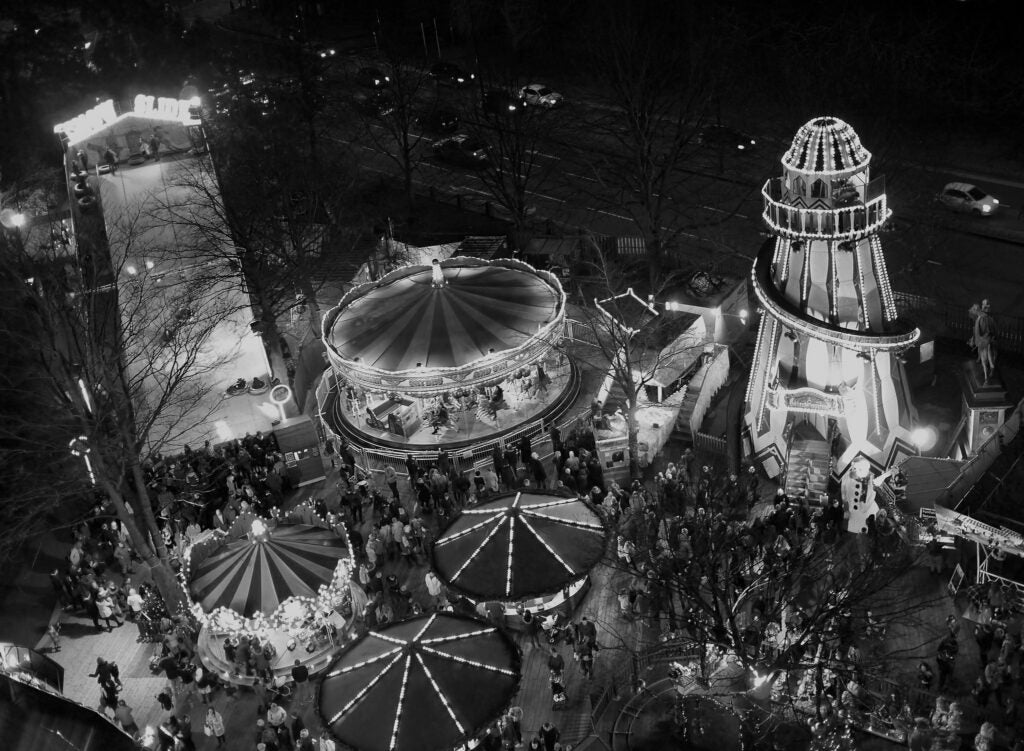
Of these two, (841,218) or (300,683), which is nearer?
(300,683)

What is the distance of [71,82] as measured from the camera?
54625 mm

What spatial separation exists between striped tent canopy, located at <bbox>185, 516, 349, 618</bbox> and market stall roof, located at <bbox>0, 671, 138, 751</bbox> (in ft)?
38.1

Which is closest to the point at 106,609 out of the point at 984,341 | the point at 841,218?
the point at 841,218

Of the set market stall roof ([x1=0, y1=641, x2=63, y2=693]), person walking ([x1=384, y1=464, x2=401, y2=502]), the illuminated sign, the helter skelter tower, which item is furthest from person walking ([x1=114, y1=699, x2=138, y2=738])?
the illuminated sign

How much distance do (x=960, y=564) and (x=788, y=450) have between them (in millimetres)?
5409

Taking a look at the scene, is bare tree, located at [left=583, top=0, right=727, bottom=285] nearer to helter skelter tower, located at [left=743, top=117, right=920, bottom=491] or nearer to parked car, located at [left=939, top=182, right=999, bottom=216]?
helter skelter tower, located at [left=743, top=117, right=920, bottom=491]

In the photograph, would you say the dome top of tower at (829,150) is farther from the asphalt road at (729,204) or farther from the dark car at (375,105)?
the dark car at (375,105)

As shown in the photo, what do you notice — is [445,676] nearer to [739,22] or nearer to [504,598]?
[504,598]

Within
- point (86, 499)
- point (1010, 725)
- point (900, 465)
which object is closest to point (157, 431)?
point (86, 499)

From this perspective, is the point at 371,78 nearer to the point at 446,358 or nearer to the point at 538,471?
the point at 446,358

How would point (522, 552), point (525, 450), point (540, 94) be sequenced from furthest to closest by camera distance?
point (540, 94) → point (525, 450) → point (522, 552)

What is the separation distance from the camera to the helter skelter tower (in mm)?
26641

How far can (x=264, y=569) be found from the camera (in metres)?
25.3

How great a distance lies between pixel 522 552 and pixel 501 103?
104 feet
